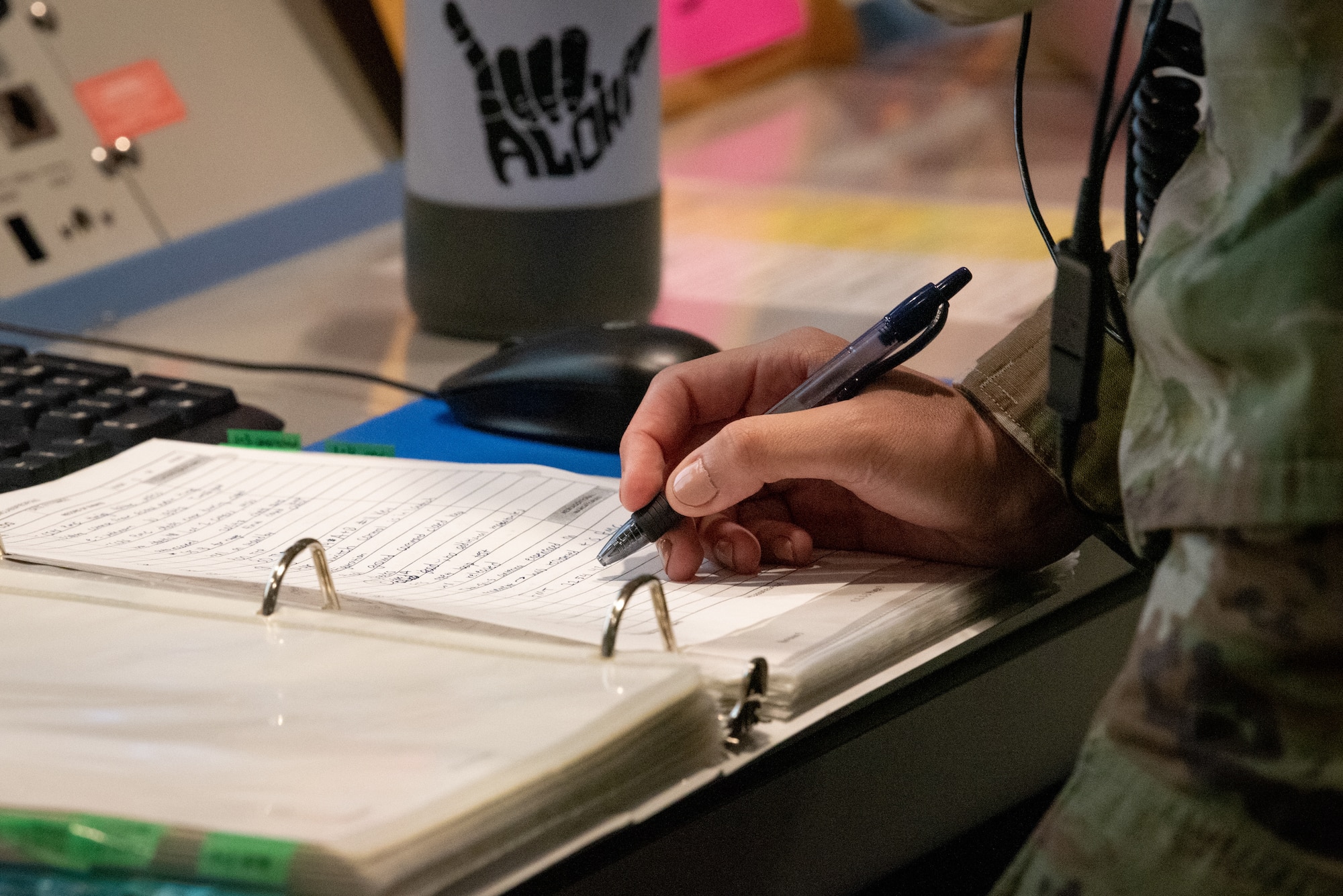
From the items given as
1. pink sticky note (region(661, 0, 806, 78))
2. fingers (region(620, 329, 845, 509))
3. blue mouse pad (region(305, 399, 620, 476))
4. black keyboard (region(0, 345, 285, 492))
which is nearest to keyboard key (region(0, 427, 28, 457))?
black keyboard (region(0, 345, 285, 492))

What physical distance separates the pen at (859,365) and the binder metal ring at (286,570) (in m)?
0.10

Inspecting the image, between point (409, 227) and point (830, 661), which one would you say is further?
point (409, 227)

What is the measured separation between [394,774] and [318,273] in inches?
31.2

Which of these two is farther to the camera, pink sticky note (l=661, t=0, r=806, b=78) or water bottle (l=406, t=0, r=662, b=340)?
pink sticky note (l=661, t=0, r=806, b=78)

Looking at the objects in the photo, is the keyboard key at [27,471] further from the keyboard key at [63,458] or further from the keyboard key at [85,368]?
the keyboard key at [85,368]

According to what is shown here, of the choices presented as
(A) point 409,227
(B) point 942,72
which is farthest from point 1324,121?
(B) point 942,72

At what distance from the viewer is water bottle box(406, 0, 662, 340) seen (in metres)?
0.83

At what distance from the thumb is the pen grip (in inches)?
0.5

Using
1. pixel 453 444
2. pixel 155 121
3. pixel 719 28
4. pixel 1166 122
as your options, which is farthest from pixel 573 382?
pixel 719 28

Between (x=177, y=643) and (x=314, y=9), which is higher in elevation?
(x=314, y=9)

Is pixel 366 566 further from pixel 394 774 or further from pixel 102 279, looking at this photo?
pixel 102 279

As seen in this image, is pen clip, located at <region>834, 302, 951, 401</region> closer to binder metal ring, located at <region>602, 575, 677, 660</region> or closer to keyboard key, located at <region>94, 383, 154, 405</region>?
binder metal ring, located at <region>602, 575, 677, 660</region>

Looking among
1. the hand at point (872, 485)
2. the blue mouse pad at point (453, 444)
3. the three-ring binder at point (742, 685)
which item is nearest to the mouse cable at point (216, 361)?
the blue mouse pad at point (453, 444)

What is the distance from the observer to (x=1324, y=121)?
0.34m
